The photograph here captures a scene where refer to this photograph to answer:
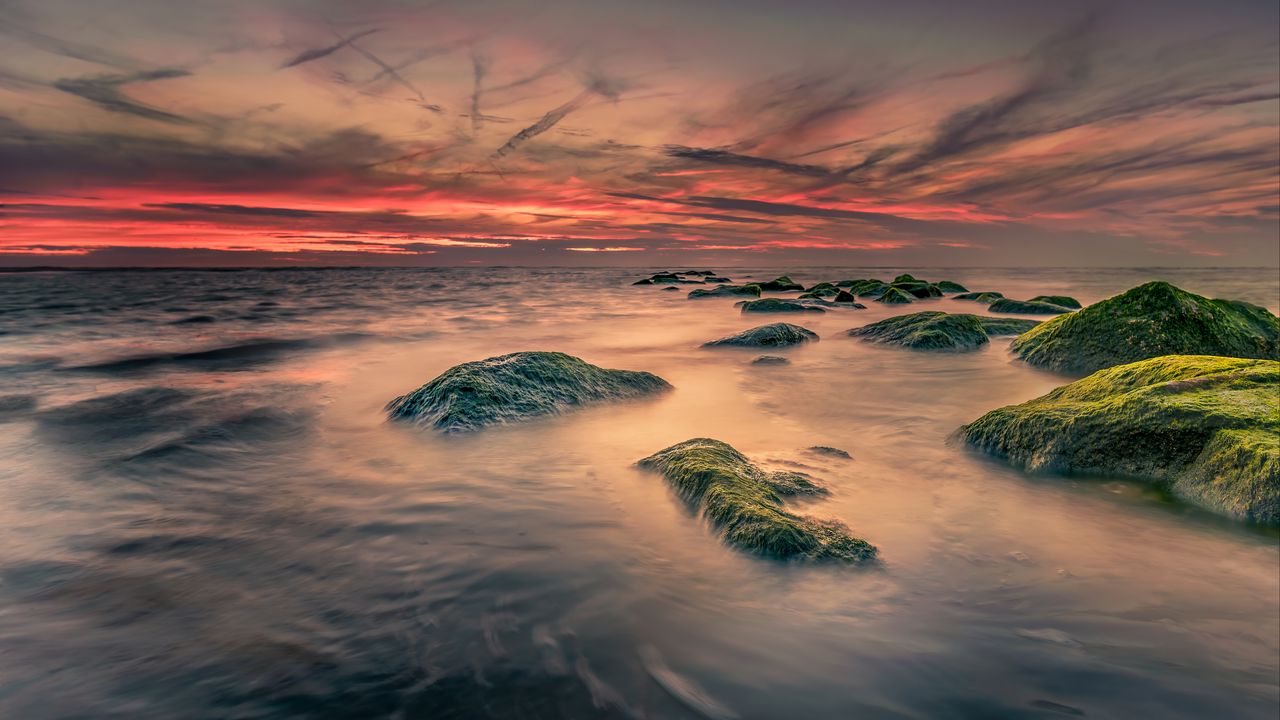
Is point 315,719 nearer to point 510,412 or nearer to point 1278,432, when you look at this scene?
point 510,412

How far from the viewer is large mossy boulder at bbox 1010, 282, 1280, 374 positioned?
8078 millimetres

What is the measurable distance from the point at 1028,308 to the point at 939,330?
13273 millimetres

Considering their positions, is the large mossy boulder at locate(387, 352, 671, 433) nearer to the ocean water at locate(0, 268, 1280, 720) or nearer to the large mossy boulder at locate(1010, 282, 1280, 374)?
the ocean water at locate(0, 268, 1280, 720)

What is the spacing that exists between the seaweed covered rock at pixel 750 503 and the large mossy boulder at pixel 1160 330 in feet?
21.3

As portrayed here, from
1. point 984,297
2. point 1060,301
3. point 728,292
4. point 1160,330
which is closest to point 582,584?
point 1160,330

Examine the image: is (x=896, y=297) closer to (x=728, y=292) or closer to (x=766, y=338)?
(x=728, y=292)

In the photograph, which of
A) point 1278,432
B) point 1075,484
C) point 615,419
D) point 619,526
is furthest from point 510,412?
point 1278,432

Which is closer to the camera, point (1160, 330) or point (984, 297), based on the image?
point (1160, 330)

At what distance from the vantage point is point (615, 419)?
22.7 feet

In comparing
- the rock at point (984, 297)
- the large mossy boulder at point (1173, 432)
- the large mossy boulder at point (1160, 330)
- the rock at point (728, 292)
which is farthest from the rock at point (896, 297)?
the large mossy boulder at point (1173, 432)

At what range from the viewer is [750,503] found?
390cm

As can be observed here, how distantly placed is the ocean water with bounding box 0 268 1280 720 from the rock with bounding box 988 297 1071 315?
18219mm

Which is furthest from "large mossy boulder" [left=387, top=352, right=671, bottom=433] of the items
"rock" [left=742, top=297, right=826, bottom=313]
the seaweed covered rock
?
"rock" [left=742, top=297, right=826, bottom=313]

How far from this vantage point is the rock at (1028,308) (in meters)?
21.5
